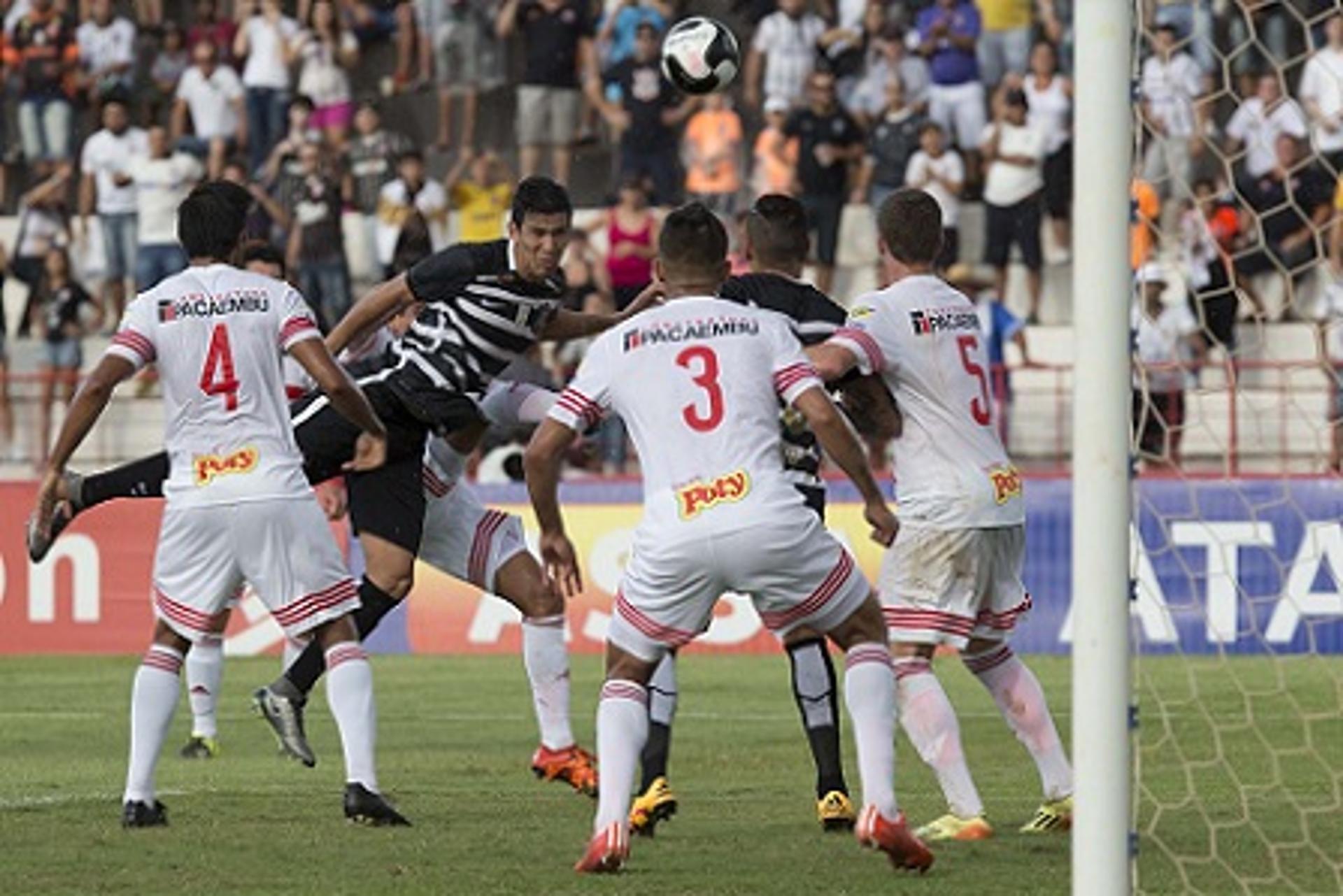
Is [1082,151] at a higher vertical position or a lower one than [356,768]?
higher

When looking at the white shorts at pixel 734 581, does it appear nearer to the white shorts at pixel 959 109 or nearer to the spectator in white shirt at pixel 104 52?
the white shorts at pixel 959 109

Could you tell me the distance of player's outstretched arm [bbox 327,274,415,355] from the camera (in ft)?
37.9

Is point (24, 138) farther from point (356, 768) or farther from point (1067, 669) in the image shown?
point (356, 768)

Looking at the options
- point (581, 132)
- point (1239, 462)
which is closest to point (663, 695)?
point (1239, 462)

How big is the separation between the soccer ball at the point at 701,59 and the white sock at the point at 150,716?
11.0 ft

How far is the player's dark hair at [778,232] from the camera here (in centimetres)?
1085

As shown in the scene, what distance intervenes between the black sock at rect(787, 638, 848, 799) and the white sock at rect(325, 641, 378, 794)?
59.1 inches

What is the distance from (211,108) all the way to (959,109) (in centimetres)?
668

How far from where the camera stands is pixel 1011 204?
971 inches

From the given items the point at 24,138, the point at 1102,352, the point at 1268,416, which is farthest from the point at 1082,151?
the point at 24,138

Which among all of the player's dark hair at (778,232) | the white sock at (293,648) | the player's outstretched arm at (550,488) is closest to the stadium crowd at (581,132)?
the white sock at (293,648)

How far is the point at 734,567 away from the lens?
29.9 feet

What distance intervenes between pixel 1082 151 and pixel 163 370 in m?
4.41

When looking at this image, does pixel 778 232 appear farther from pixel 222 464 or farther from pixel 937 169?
pixel 937 169
